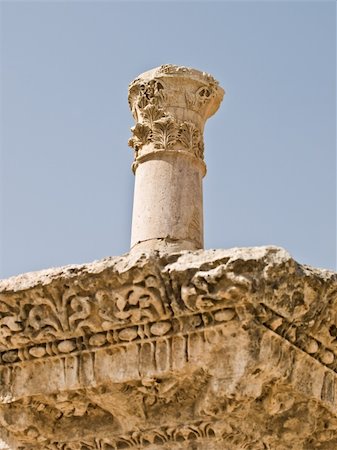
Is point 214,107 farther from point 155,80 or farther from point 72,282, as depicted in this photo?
point 72,282

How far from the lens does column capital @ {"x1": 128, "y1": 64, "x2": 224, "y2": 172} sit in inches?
340

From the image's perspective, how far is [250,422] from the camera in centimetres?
654

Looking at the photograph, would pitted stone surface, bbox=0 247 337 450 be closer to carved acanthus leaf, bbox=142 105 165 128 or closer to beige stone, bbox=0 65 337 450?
beige stone, bbox=0 65 337 450

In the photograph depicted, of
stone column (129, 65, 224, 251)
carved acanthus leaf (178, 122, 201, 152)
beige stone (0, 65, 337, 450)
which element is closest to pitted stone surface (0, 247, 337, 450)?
beige stone (0, 65, 337, 450)

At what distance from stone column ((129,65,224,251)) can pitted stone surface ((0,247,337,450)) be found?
159 cm

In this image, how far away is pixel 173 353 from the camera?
20.8ft

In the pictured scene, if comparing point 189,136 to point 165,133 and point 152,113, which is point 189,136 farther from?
point 152,113

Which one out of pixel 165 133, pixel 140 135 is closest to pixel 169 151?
pixel 165 133

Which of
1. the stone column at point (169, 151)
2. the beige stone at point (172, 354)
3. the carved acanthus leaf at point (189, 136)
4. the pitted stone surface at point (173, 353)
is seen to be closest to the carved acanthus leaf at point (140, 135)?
the stone column at point (169, 151)

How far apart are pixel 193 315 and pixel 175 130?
8.98ft

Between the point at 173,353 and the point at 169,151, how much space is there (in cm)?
268

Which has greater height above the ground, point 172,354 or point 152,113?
point 152,113

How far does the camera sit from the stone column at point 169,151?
814 cm

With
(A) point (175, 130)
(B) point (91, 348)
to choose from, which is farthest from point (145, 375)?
(A) point (175, 130)
